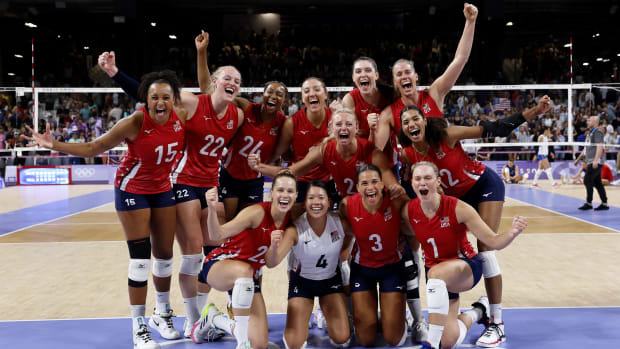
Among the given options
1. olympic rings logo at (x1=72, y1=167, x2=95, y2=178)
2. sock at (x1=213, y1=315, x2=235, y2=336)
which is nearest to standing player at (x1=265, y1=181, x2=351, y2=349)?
sock at (x1=213, y1=315, x2=235, y2=336)

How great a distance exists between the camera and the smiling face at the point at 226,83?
4906 mm

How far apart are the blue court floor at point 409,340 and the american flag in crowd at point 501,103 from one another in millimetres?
13077

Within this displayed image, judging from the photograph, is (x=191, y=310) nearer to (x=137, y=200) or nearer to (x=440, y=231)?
(x=137, y=200)

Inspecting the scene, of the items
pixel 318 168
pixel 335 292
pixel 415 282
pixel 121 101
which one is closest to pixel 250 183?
pixel 318 168

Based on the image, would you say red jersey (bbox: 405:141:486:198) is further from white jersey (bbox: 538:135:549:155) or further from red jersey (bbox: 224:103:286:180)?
white jersey (bbox: 538:135:549:155)

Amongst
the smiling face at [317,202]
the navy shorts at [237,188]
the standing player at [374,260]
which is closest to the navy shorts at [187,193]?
the navy shorts at [237,188]

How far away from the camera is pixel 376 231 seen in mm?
4500

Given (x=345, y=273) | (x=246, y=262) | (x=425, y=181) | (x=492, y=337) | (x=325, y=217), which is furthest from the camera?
(x=345, y=273)

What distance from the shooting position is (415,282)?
466 centimetres

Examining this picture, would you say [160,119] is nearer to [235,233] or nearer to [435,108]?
[235,233]

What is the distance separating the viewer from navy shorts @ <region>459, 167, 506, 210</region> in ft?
15.4

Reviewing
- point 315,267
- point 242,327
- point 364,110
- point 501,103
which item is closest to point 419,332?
point 315,267

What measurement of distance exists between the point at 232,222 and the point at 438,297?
5.60ft

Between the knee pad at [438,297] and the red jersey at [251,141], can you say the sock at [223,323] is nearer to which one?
the red jersey at [251,141]
